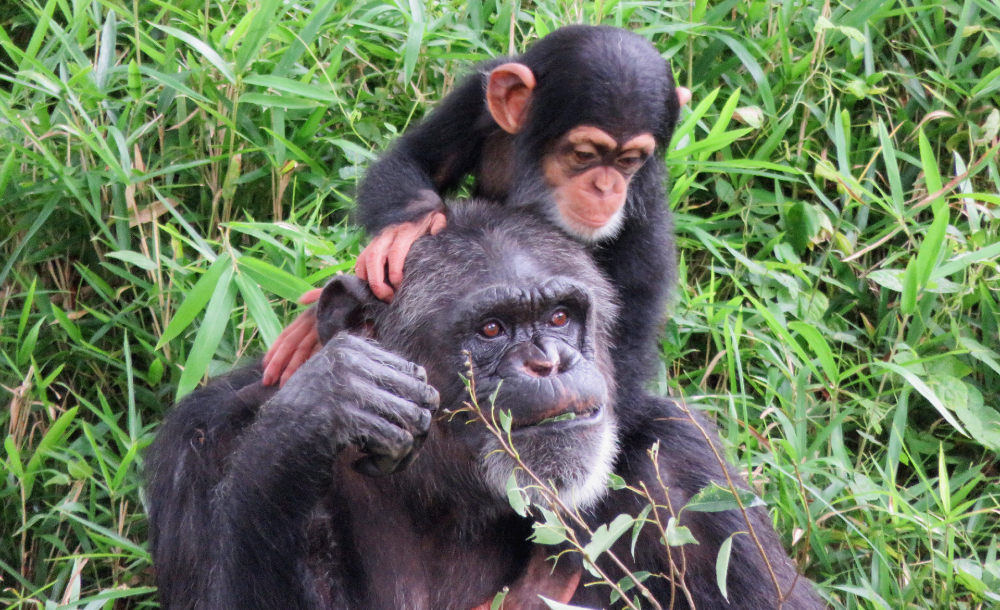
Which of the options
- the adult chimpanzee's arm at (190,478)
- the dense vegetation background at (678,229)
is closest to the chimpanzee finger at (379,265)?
the adult chimpanzee's arm at (190,478)

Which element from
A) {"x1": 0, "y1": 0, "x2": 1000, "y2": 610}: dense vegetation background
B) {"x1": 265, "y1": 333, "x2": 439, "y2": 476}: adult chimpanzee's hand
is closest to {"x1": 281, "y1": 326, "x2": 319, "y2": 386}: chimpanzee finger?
{"x1": 265, "y1": 333, "x2": 439, "y2": 476}: adult chimpanzee's hand

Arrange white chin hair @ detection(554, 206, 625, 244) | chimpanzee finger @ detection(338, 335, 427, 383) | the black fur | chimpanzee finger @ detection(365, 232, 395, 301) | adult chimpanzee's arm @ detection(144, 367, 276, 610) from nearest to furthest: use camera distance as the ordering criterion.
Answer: chimpanzee finger @ detection(338, 335, 427, 383) → adult chimpanzee's arm @ detection(144, 367, 276, 610) → chimpanzee finger @ detection(365, 232, 395, 301) → white chin hair @ detection(554, 206, 625, 244) → the black fur

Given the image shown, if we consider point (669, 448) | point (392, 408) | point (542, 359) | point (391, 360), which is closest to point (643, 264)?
point (669, 448)

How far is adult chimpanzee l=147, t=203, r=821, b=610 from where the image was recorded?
10.7 ft

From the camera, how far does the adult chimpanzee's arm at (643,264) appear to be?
13.9ft

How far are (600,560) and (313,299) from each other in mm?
1290

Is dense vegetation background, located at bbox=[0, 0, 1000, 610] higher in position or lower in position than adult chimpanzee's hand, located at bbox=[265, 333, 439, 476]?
lower

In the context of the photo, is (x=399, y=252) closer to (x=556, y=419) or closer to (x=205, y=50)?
(x=556, y=419)

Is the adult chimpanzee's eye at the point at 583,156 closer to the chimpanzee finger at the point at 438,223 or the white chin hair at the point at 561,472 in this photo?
the chimpanzee finger at the point at 438,223

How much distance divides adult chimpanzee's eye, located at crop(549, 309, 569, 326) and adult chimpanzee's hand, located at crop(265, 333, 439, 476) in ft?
1.56

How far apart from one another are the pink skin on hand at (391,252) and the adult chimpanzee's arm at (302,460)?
0.47m

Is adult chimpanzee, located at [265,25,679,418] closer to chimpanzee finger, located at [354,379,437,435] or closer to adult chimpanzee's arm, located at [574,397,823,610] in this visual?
adult chimpanzee's arm, located at [574,397,823,610]

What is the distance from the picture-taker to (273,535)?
3258 mm

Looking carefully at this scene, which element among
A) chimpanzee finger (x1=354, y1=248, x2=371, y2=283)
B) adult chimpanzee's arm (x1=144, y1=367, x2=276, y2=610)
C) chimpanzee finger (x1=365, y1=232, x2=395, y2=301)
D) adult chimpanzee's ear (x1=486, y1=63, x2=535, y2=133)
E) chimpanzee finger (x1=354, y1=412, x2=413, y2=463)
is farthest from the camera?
adult chimpanzee's ear (x1=486, y1=63, x2=535, y2=133)
